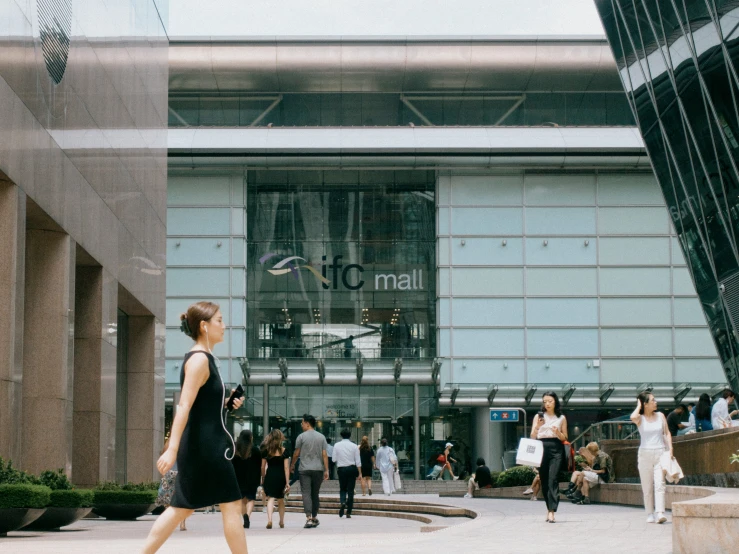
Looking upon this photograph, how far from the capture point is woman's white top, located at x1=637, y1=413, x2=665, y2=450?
1367cm

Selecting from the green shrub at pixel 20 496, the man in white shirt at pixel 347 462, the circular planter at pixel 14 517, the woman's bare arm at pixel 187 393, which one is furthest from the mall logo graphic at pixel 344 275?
the woman's bare arm at pixel 187 393

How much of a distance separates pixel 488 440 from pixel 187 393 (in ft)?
120

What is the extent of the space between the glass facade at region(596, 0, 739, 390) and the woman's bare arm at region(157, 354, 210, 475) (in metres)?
14.7

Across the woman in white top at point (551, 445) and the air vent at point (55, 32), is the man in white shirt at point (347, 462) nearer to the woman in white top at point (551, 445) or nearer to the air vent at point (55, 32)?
the woman in white top at point (551, 445)

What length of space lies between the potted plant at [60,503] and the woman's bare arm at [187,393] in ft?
32.3

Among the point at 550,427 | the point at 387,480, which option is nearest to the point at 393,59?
the point at 387,480

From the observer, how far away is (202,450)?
21.0 feet

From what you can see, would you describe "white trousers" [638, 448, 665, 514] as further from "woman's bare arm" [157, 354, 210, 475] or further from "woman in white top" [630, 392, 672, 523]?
"woman's bare arm" [157, 354, 210, 475]

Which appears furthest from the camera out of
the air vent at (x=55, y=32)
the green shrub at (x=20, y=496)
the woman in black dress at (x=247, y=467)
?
the air vent at (x=55, y=32)

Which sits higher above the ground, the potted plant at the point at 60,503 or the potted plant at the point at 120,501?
the potted plant at the point at 60,503

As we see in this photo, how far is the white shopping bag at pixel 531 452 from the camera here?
13797 millimetres

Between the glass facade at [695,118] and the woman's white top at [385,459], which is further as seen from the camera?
the woman's white top at [385,459]

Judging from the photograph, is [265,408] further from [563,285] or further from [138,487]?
[138,487]

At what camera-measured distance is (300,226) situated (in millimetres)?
43938
